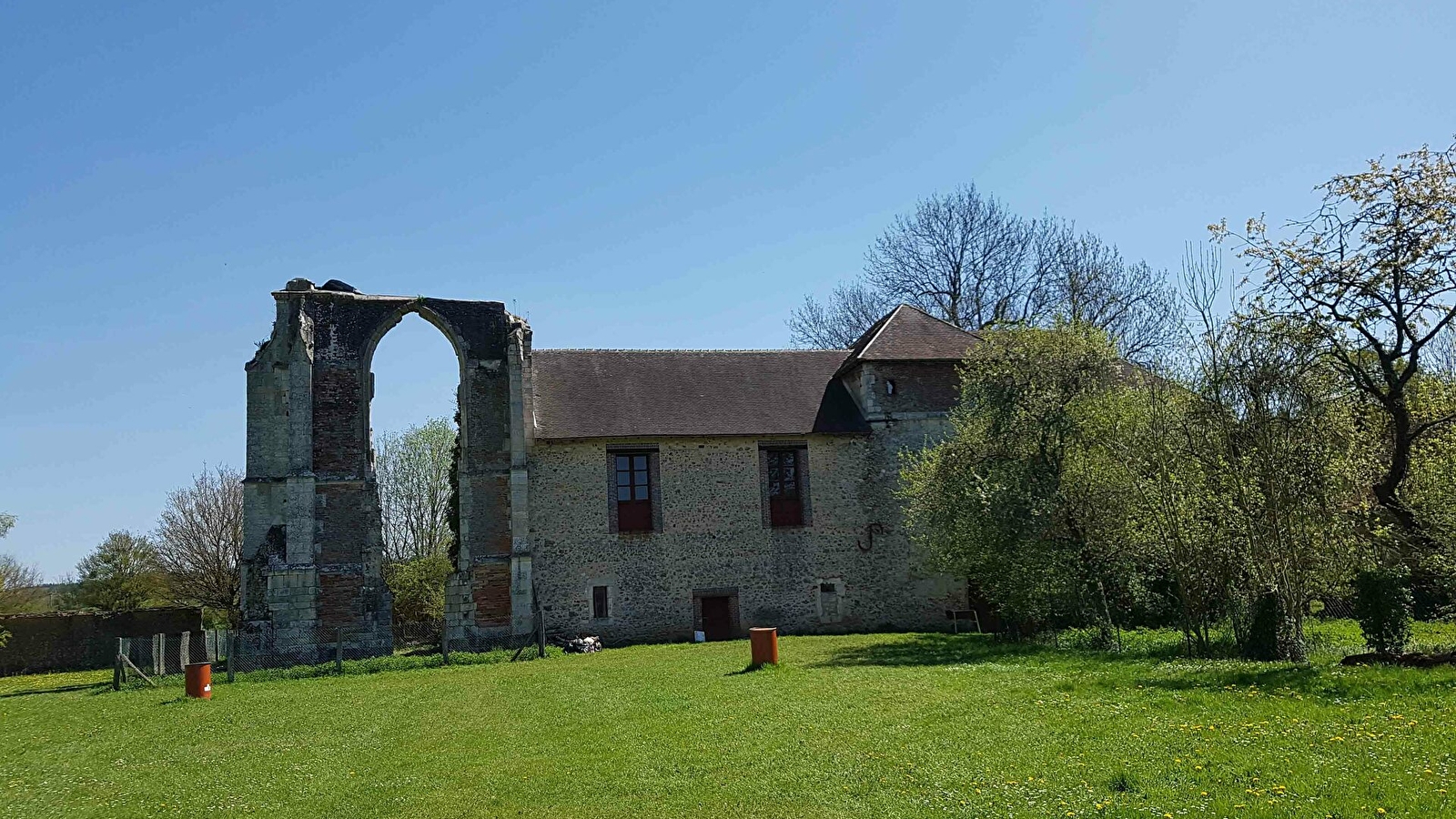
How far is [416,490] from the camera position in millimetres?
39938

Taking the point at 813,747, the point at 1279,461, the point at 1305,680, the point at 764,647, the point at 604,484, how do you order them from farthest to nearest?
the point at 604,484, the point at 764,647, the point at 1279,461, the point at 1305,680, the point at 813,747

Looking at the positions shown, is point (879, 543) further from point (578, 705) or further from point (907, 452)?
point (578, 705)

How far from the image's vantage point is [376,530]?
23062 millimetres

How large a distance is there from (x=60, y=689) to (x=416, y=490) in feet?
60.8

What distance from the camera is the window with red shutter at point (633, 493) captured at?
24.7 metres

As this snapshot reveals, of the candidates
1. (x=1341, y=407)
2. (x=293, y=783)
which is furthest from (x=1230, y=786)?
(x=1341, y=407)

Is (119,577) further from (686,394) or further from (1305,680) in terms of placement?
(1305,680)

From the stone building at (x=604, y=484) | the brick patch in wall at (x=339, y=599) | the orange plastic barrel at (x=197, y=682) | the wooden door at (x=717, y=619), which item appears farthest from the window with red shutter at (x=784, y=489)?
the orange plastic barrel at (x=197, y=682)

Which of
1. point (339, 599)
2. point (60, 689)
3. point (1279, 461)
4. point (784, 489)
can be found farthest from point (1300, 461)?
point (60, 689)

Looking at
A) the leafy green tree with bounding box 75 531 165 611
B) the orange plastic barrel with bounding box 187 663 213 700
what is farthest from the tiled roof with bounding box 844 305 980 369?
the leafy green tree with bounding box 75 531 165 611

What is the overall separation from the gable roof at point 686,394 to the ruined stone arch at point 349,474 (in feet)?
4.65

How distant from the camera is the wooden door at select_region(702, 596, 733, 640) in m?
24.8

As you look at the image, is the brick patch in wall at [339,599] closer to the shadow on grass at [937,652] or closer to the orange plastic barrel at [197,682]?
the orange plastic barrel at [197,682]

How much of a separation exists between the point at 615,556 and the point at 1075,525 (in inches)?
440
